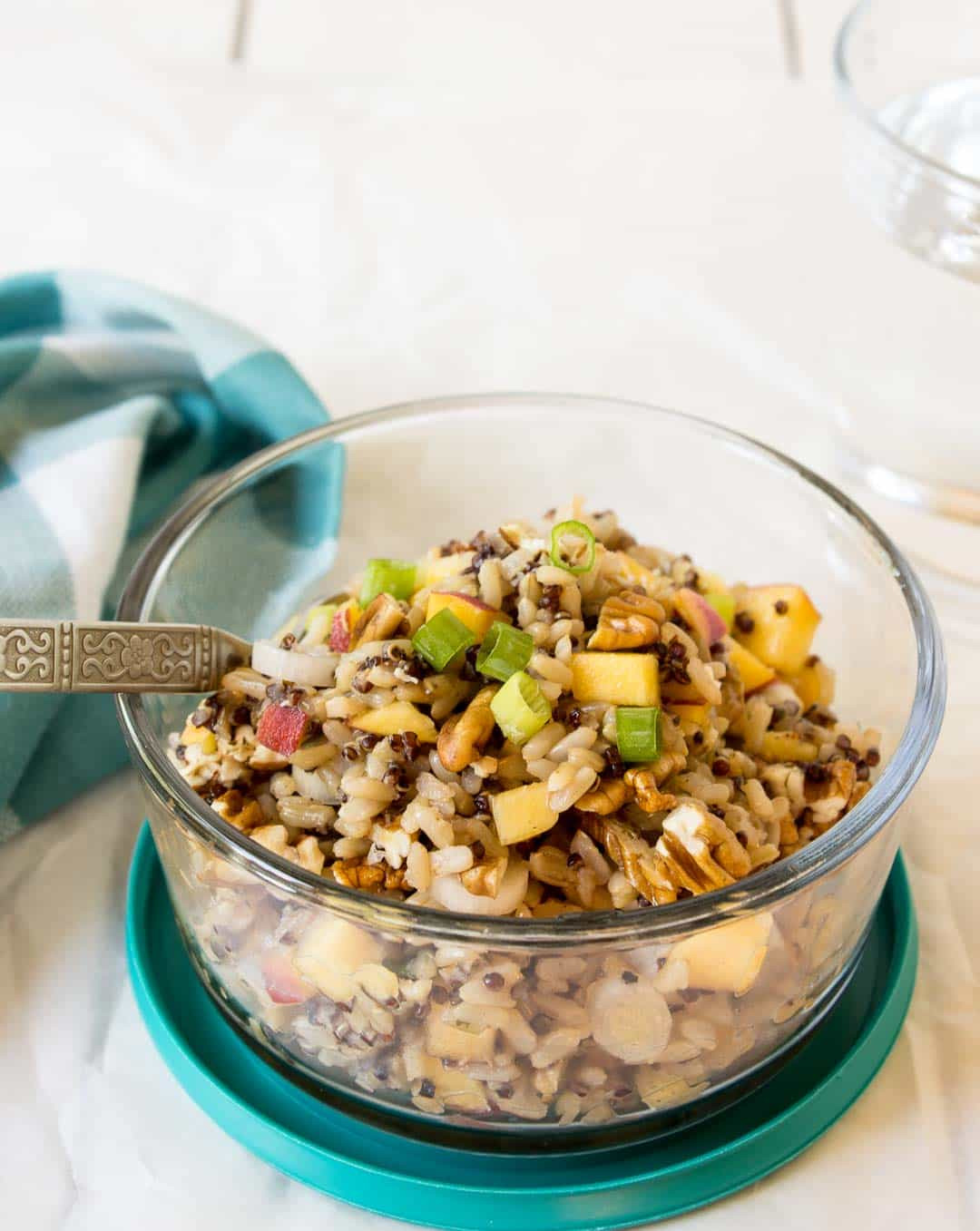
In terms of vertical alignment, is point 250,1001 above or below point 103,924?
above

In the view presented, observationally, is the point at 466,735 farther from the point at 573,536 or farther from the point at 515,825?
the point at 573,536

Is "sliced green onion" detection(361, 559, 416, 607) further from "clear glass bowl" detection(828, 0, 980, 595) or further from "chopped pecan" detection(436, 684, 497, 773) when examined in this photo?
"clear glass bowl" detection(828, 0, 980, 595)

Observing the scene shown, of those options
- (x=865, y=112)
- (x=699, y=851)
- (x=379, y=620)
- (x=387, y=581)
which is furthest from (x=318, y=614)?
(x=865, y=112)

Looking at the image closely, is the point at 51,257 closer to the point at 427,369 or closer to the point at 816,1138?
the point at 427,369

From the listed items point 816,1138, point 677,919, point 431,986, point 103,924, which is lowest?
point 103,924

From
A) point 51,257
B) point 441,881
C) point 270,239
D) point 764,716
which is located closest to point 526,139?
point 270,239

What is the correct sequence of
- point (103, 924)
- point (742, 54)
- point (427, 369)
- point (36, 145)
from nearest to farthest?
point (103, 924) → point (427, 369) → point (36, 145) → point (742, 54)

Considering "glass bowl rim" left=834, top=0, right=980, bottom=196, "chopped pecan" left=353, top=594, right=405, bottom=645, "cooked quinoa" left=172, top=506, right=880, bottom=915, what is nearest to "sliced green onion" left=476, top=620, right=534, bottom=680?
"cooked quinoa" left=172, top=506, right=880, bottom=915
